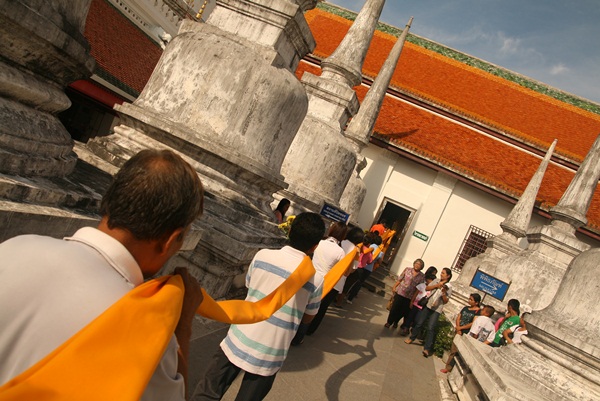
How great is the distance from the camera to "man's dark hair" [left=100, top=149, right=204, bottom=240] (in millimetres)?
1034

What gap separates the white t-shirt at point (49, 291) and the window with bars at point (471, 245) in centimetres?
1567

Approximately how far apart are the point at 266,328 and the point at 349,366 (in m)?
2.83

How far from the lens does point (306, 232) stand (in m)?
2.62

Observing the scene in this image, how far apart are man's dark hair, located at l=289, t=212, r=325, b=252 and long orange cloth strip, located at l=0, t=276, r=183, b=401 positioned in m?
1.64

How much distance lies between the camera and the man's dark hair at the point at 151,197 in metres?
1.03

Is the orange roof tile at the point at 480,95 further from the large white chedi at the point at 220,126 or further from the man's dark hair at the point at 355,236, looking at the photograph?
the large white chedi at the point at 220,126

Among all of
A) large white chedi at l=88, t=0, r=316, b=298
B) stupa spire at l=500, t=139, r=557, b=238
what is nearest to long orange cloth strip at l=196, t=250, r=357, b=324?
large white chedi at l=88, t=0, r=316, b=298

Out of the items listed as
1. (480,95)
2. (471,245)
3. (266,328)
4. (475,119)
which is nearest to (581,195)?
(471,245)

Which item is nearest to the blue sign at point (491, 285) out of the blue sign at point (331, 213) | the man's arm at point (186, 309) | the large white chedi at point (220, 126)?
the blue sign at point (331, 213)

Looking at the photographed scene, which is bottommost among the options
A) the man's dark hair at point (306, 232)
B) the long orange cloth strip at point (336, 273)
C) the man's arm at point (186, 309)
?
the long orange cloth strip at point (336, 273)

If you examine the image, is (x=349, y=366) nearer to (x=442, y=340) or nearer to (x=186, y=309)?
(x=442, y=340)

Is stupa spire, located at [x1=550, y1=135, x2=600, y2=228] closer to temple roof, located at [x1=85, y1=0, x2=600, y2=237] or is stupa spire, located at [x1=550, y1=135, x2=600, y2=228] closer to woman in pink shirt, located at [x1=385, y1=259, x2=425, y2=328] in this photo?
woman in pink shirt, located at [x1=385, y1=259, x2=425, y2=328]

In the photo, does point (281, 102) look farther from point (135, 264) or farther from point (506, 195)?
point (506, 195)

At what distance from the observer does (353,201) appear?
978cm
